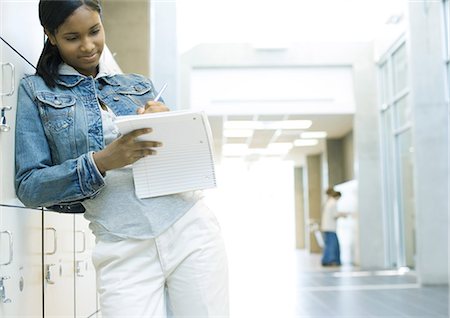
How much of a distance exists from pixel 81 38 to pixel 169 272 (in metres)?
0.59

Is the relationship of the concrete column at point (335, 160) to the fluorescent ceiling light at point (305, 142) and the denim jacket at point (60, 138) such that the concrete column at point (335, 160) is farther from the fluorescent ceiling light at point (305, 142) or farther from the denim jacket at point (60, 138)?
the denim jacket at point (60, 138)

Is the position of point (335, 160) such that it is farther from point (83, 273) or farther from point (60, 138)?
point (60, 138)

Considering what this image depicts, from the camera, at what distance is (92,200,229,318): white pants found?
60.1 inches

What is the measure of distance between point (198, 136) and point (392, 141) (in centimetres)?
1164

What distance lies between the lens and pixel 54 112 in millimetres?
1630

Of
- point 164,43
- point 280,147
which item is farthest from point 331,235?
point 164,43

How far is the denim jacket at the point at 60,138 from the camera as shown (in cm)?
156

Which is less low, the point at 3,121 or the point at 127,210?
the point at 3,121

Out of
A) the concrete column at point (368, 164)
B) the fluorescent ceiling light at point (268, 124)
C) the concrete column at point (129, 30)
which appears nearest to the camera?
the concrete column at point (129, 30)

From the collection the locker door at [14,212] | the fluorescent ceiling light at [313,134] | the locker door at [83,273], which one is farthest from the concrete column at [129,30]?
the fluorescent ceiling light at [313,134]

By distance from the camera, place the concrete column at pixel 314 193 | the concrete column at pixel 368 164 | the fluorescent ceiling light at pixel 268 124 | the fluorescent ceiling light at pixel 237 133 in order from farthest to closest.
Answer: the concrete column at pixel 314 193 < the fluorescent ceiling light at pixel 237 133 < the fluorescent ceiling light at pixel 268 124 < the concrete column at pixel 368 164

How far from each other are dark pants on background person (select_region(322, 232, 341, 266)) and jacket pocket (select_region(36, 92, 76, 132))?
41.7 feet

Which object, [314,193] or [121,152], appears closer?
[121,152]

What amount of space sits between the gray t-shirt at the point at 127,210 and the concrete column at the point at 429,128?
7927 mm
